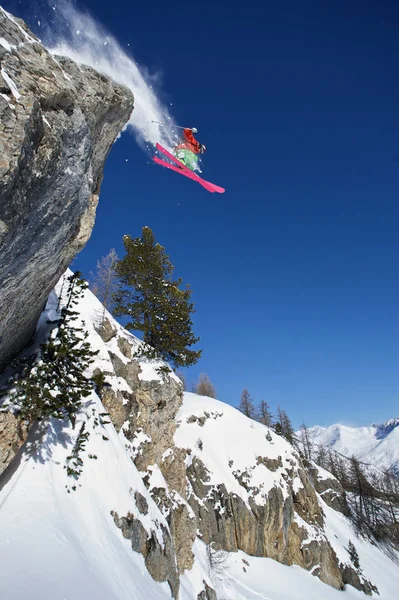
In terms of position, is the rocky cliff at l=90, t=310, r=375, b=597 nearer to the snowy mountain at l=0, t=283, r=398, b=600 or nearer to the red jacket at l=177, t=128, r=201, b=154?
the snowy mountain at l=0, t=283, r=398, b=600

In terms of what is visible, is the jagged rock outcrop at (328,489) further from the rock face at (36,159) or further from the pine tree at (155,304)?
the rock face at (36,159)

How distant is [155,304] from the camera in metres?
20.9

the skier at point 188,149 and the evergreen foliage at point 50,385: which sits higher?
the skier at point 188,149

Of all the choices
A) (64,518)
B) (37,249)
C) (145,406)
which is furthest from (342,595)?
(37,249)

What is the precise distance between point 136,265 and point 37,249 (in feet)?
46.5

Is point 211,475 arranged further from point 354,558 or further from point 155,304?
point 354,558

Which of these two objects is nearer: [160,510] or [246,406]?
[160,510]

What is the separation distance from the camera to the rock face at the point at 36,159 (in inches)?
209

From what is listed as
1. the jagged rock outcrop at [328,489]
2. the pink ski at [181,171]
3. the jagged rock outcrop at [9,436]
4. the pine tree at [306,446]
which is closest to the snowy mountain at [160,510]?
the jagged rock outcrop at [9,436]

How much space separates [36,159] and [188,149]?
12719mm

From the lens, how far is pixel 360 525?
42.3m

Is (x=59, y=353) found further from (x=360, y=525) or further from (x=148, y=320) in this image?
(x=360, y=525)

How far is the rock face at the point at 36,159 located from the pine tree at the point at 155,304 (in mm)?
11377

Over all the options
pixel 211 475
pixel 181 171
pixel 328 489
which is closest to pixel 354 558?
pixel 328 489
